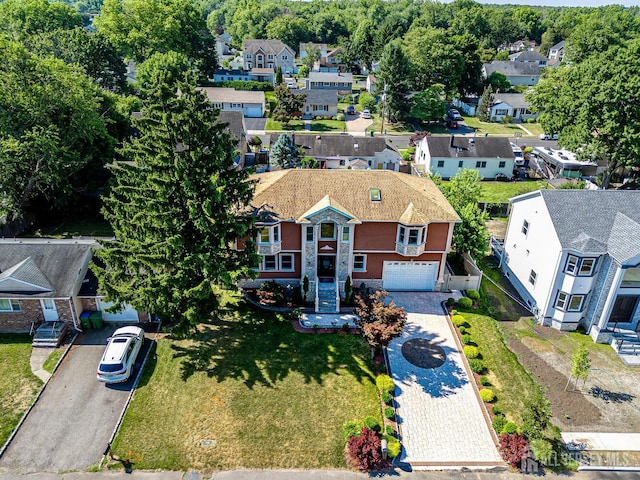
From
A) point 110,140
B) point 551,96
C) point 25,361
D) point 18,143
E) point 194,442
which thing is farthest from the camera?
point 551,96

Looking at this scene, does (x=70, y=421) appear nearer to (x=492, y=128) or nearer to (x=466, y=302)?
(x=466, y=302)

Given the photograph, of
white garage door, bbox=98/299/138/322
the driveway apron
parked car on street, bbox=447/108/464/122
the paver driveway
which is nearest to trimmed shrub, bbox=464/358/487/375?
the paver driveway

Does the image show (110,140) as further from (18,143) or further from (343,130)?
(343,130)

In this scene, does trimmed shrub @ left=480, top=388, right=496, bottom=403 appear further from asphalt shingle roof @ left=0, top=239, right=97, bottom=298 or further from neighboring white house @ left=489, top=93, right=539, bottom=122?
neighboring white house @ left=489, top=93, right=539, bottom=122

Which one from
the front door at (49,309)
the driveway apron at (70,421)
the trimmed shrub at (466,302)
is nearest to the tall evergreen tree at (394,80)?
the trimmed shrub at (466,302)

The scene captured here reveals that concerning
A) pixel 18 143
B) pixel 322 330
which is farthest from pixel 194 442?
pixel 18 143

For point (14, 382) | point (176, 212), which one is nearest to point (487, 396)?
point (176, 212)
